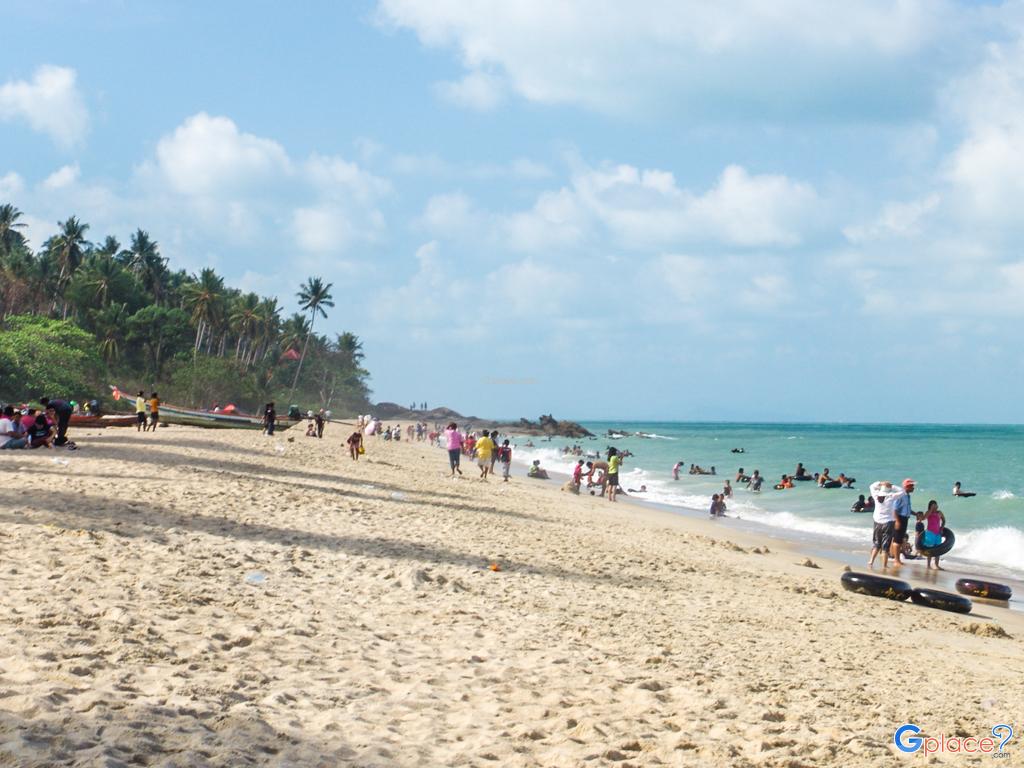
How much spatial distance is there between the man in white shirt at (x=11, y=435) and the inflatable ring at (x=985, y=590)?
18.1 meters

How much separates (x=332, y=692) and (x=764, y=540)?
675 inches

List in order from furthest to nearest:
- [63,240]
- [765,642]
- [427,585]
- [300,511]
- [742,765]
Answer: [63,240], [300,511], [427,585], [765,642], [742,765]

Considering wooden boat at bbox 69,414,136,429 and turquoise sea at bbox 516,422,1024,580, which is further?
wooden boat at bbox 69,414,136,429

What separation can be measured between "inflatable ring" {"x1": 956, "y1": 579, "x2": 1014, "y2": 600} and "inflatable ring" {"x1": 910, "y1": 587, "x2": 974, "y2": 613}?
5.88 ft

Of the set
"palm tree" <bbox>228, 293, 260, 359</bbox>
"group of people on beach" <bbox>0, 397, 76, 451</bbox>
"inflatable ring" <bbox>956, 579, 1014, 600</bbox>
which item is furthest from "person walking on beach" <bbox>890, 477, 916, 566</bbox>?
"palm tree" <bbox>228, 293, 260, 359</bbox>

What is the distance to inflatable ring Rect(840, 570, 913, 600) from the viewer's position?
1209cm

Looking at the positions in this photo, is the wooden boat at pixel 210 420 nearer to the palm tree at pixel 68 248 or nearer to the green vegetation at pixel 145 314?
the green vegetation at pixel 145 314

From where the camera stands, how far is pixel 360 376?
11650 centimetres

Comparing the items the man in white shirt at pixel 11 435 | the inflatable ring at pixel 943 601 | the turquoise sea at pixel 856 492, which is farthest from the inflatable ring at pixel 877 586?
the man in white shirt at pixel 11 435

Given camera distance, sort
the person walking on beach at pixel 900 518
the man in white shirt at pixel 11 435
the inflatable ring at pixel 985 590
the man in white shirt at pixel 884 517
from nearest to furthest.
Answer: the inflatable ring at pixel 985 590
the person walking on beach at pixel 900 518
the man in white shirt at pixel 884 517
the man in white shirt at pixel 11 435

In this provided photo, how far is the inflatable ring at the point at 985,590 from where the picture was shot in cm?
1341

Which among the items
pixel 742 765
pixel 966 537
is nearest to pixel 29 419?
pixel 742 765

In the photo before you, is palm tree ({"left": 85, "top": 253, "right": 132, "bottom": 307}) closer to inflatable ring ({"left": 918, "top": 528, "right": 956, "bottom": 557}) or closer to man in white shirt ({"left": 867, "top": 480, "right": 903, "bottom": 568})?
man in white shirt ({"left": 867, "top": 480, "right": 903, "bottom": 568})

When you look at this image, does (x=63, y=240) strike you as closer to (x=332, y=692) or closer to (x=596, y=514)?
(x=596, y=514)
